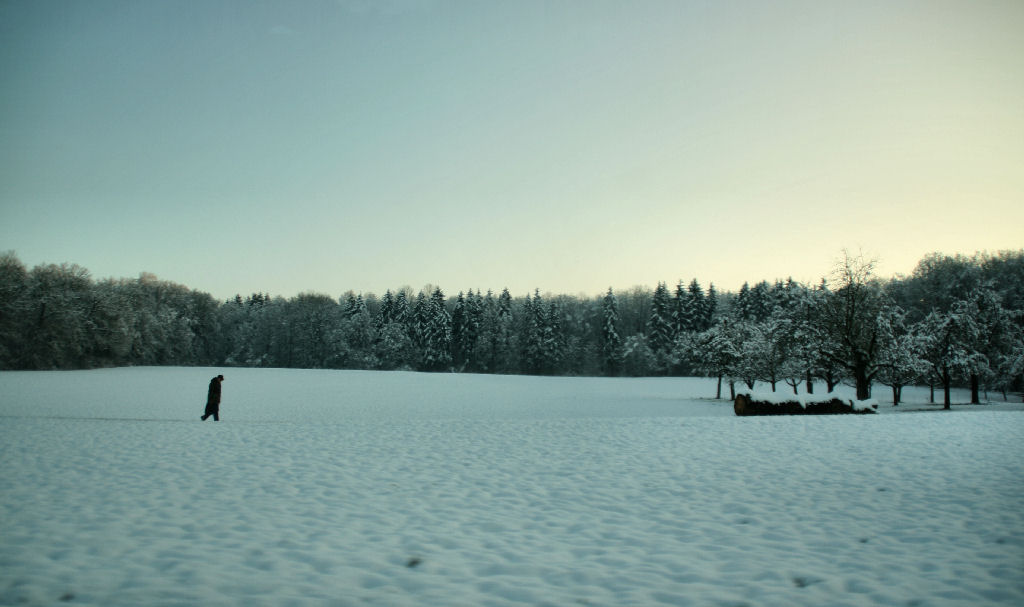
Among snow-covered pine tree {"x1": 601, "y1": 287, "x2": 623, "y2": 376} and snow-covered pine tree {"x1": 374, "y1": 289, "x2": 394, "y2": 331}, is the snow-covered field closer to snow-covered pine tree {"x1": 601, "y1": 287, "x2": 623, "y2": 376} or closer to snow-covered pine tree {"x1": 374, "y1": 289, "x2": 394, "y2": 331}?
snow-covered pine tree {"x1": 601, "y1": 287, "x2": 623, "y2": 376}

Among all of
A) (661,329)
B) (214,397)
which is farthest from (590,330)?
(214,397)

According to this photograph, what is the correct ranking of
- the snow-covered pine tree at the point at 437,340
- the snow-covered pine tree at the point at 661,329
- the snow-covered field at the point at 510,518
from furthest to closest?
the snow-covered pine tree at the point at 437,340
the snow-covered pine tree at the point at 661,329
the snow-covered field at the point at 510,518

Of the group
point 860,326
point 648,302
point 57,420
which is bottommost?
point 57,420

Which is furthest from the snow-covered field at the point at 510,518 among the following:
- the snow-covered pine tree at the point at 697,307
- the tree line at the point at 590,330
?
the snow-covered pine tree at the point at 697,307

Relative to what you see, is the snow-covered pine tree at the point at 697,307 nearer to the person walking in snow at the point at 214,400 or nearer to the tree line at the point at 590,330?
the tree line at the point at 590,330

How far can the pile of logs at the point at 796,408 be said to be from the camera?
19.0 metres

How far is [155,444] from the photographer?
1133 centimetres

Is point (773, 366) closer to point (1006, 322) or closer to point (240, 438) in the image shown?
point (1006, 322)

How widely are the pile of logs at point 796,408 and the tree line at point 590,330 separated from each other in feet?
31.0

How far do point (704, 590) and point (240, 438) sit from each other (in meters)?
11.7

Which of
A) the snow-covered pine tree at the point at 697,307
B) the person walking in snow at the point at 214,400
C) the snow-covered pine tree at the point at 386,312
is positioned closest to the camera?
the person walking in snow at the point at 214,400

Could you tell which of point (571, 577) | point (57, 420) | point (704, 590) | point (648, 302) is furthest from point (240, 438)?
point (648, 302)

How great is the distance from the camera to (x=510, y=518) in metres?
6.21

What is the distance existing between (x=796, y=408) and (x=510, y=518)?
16.9 meters
